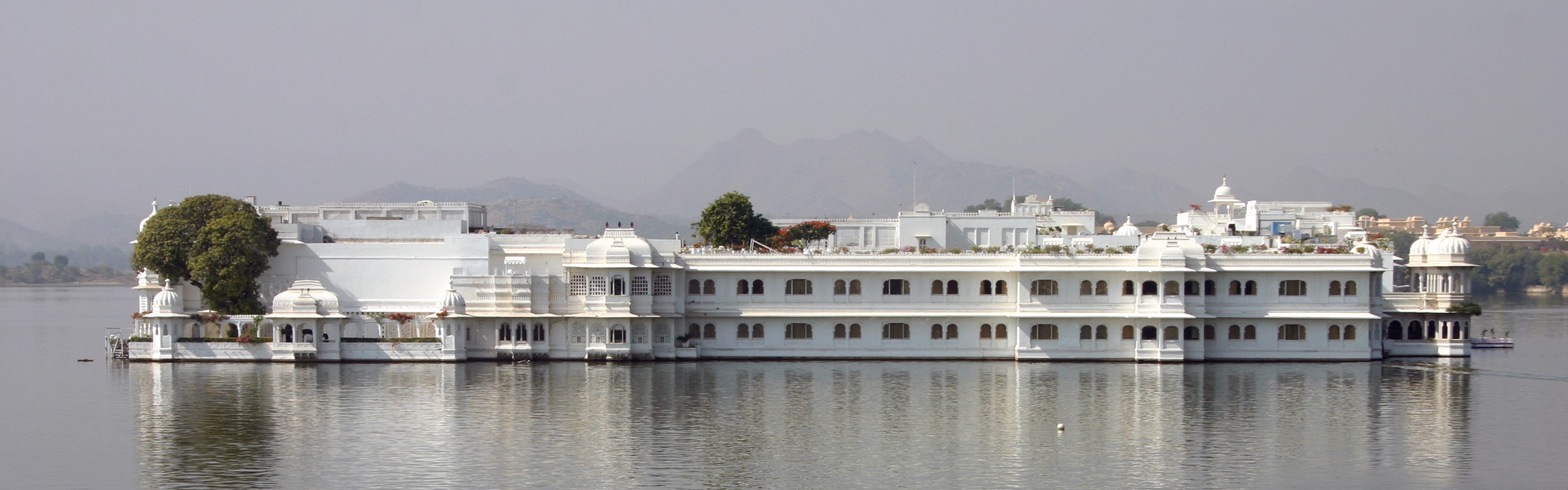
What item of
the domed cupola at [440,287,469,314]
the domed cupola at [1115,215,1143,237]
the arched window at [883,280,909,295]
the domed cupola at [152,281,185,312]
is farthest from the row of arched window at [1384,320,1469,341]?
the domed cupola at [152,281,185,312]

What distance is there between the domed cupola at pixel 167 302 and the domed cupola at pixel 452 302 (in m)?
9.54

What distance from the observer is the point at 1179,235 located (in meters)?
53.7

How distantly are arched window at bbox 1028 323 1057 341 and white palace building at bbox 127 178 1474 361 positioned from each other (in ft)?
0.22

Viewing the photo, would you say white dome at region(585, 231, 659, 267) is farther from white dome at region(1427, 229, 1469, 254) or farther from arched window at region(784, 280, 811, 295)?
white dome at region(1427, 229, 1469, 254)

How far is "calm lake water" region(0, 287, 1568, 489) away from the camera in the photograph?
30797 millimetres

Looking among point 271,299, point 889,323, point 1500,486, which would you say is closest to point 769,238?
point 889,323

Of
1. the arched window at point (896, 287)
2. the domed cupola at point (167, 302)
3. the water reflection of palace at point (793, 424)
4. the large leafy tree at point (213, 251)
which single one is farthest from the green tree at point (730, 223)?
the domed cupola at point (167, 302)

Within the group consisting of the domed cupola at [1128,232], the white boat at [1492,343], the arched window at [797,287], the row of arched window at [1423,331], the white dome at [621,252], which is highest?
the domed cupola at [1128,232]

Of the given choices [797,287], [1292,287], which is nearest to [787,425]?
[797,287]

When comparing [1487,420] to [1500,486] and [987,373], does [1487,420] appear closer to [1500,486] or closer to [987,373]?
[1500,486]

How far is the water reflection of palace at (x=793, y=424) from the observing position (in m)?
31.1

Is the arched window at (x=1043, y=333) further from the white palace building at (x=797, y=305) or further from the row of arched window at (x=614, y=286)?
the row of arched window at (x=614, y=286)

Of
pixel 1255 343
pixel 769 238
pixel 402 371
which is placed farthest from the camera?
pixel 769 238

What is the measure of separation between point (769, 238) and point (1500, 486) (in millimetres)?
46893
